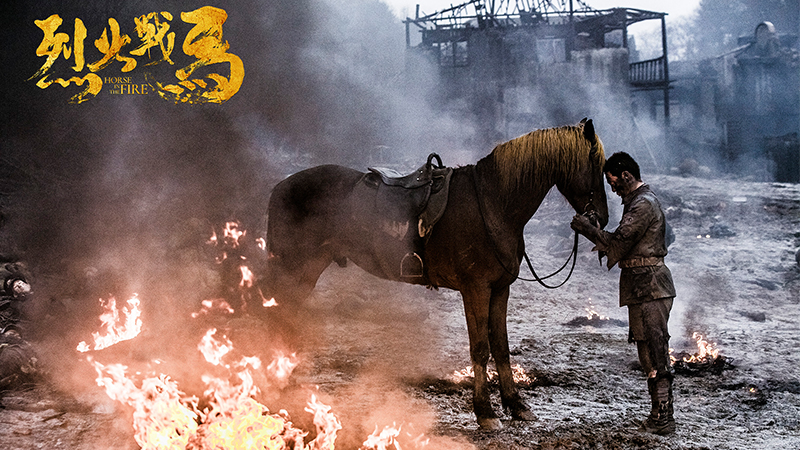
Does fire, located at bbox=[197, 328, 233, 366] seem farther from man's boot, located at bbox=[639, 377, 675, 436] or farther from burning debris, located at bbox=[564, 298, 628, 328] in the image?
burning debris, located at bbox=[564, 298, 628, 328]

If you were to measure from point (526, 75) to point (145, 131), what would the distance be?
15.4 meters

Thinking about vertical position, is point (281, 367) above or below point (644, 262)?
below

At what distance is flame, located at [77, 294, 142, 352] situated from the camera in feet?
20.5

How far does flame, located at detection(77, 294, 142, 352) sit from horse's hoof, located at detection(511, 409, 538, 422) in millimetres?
4802

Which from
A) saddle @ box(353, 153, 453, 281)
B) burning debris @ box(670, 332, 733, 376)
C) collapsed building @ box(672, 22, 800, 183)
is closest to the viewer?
saddle @ box(353, 153, 453, 281)

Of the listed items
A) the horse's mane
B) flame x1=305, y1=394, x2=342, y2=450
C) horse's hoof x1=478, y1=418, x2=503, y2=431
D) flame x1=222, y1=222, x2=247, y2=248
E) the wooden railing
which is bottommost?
horse's hoof x1=478, y1=418, x2=503, y2=431

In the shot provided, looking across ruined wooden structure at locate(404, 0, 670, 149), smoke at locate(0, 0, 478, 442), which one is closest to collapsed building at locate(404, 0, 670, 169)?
ruined wooden structure at locate(404, 0, 670, 149)

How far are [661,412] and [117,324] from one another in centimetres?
644

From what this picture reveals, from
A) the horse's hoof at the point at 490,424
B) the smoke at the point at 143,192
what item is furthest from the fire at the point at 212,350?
the horse's hoof at the point at 490,424

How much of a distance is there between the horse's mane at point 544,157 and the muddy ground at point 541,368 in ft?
7.08

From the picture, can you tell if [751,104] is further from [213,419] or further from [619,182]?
[213,419]

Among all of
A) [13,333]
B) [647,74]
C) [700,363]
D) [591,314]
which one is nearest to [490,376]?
[700,363]

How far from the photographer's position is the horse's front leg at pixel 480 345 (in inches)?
173

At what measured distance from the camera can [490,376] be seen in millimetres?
5621
